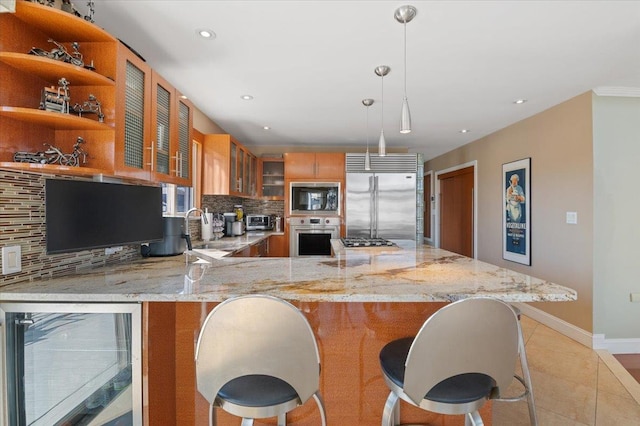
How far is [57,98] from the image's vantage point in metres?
1.38

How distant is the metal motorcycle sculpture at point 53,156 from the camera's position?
132cm

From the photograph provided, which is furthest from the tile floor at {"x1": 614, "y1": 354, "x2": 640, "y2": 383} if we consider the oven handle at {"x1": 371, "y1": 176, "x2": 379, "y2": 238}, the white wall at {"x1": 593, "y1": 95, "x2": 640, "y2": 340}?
the oven handle at {"x1": 371, "y1": 176, "x2": 379, "y2": 238}

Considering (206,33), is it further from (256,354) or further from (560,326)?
(560,326)

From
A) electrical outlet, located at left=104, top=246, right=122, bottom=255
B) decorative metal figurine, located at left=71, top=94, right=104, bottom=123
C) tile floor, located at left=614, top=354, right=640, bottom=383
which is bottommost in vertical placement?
tile floor, located at left=614, top=354, right=640, bottom=383

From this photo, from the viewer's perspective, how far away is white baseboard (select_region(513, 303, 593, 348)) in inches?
111

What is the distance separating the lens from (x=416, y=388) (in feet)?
3.24

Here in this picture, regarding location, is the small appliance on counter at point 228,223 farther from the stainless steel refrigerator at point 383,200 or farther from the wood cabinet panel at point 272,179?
the stainless steel refrigerator at point 383,200

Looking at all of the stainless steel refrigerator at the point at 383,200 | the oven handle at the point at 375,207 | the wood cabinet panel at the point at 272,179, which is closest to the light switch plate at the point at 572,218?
the stainless steel refrigerator at the point at 383,200

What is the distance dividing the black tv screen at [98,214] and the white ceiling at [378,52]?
102cm

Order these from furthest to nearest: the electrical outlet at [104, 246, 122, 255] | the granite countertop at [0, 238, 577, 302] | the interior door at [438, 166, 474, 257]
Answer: the interior door at [438, 166, 474, 257] < the electrical outlet at [104, 246, 122, 255] < the granite countertop at [0, 238, 577, 302]

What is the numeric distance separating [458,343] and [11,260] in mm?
1804

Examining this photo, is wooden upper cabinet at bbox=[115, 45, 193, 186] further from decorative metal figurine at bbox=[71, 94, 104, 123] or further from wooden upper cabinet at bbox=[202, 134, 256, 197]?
wooden upper cabinet at bbox=[202, 134, 256, 197]

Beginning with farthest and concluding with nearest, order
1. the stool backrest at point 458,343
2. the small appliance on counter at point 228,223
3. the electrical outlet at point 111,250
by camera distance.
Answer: the small appliance on counter at point 228,223, the electrical outlet at point 111,250, the stool backrest at point 458,343

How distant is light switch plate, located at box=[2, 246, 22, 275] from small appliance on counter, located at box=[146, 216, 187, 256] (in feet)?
2.48
